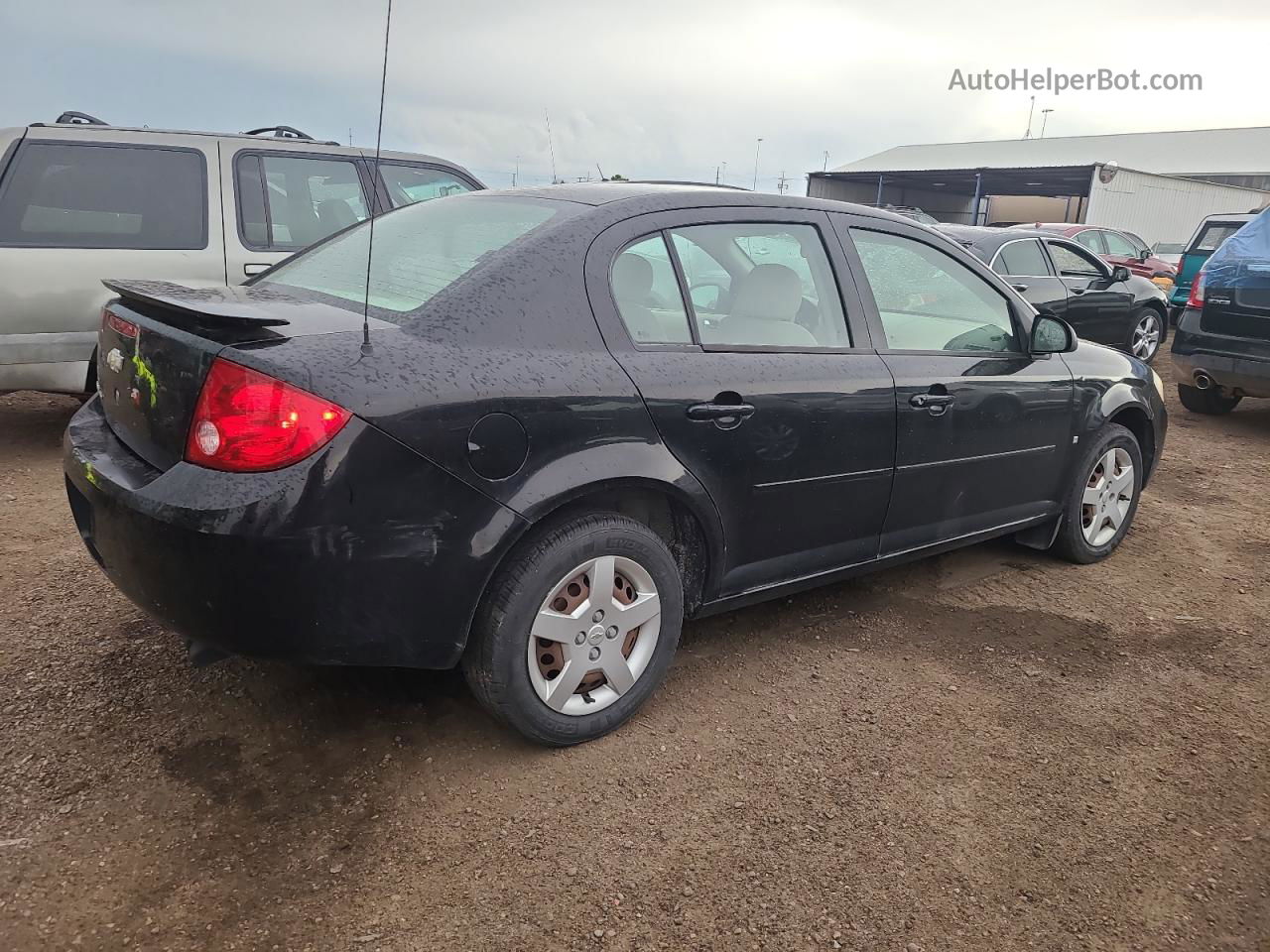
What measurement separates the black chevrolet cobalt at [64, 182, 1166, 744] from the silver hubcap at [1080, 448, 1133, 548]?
839 millimetres

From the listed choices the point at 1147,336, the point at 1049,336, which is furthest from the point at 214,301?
the point at 1147,336

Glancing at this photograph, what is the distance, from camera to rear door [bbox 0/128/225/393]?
504 centimetres

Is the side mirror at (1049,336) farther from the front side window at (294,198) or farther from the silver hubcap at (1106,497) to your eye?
the front side window at (294,198)

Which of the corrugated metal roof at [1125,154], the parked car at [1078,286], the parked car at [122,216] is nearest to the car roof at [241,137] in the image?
the parked car at [122,216]

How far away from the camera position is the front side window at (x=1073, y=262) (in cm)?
948

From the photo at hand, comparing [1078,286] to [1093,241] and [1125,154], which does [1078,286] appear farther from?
[1125,154]

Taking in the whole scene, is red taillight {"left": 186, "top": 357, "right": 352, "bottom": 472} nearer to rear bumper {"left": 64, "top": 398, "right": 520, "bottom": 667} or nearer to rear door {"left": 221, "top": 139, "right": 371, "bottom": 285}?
rear bumper {"left": 64, "top": 398, "right": 520, "bottom": 667}

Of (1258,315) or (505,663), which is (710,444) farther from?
(1258,315)

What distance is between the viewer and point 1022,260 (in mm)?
9023

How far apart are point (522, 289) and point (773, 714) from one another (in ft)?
5.01

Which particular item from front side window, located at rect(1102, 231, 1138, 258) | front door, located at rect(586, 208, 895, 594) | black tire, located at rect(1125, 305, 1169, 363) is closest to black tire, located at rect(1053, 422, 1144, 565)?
front door, located at rect(586, 208, 895, 594)

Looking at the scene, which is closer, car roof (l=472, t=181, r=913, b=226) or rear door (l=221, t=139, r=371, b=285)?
car roof (l=472, t=181, r=913, b=226)

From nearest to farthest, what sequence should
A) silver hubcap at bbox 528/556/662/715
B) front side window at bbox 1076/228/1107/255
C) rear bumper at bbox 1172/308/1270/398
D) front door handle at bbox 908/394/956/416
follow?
1. silver hubcap at bbox 528/556/662/715
2. front door handle at bbox 908/394/956/416
3. rear bumper at bbox 1172/308/1270/398
4. front side window at bbox 1076/228/1107/255

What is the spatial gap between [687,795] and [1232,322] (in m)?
6.65
